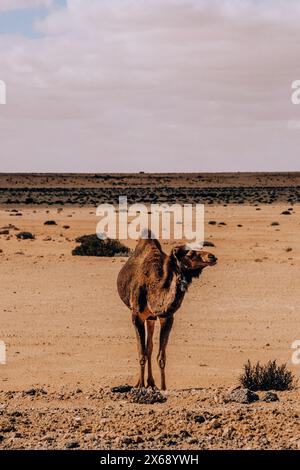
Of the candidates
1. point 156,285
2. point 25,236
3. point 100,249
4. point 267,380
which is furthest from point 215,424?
point 25,236

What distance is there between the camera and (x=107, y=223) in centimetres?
5188

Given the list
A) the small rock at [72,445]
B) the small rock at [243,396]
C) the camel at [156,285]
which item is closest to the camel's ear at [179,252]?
the camel at [156,285]

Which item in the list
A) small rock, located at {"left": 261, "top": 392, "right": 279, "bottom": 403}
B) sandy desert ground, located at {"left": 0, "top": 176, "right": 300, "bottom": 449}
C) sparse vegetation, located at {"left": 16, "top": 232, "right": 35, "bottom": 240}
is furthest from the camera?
sparse vegetation, located at {"left": 16, "top": 232, "right": 35, "bottom": 240}

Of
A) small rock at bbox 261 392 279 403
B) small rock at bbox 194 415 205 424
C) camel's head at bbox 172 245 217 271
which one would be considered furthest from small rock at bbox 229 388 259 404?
camel's head at bbox 172 245 217 271

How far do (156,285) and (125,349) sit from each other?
4.90 meters

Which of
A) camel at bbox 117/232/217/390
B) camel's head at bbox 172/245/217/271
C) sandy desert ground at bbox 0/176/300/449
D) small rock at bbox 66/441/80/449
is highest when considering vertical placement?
camel's head at bbox 172/245/217/271

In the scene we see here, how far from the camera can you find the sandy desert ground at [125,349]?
9.30 metres

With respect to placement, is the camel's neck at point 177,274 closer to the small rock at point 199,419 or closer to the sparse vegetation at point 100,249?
the small rock at point 199,419

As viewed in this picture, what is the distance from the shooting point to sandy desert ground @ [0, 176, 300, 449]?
9.30 meters

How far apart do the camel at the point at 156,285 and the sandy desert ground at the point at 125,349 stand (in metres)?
0.78

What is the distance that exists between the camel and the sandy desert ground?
0.78 meters

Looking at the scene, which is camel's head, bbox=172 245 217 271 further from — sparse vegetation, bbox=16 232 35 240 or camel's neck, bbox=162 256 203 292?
sparse vegetation, bbox=16 232 35 240
